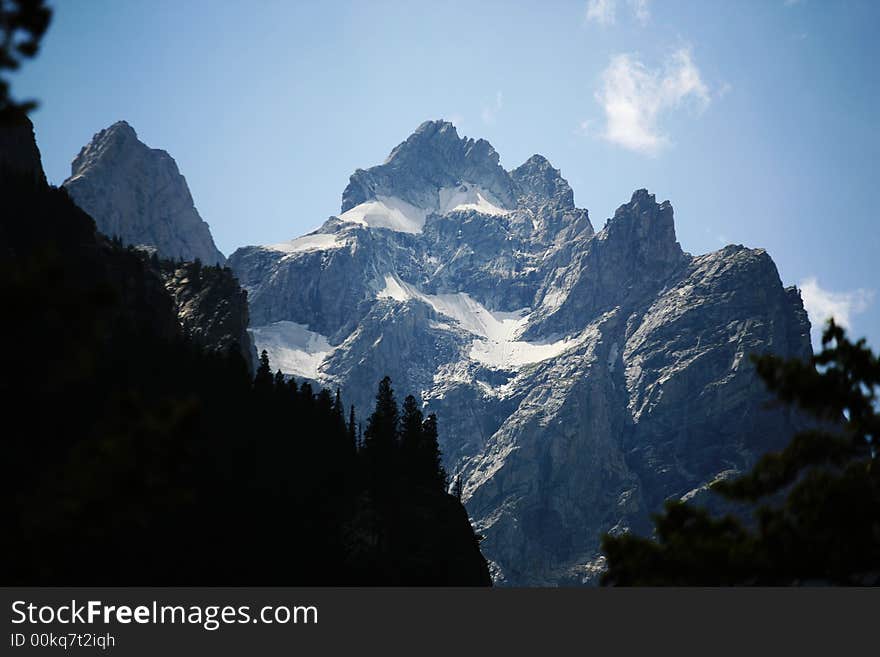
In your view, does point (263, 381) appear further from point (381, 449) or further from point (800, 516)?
point (800, 516)

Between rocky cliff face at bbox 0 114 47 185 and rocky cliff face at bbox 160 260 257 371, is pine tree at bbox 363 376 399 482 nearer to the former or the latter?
rocky cliff face at bbox 0 114 47 185

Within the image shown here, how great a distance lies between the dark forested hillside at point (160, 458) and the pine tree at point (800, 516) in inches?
505

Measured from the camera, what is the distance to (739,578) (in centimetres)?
2530

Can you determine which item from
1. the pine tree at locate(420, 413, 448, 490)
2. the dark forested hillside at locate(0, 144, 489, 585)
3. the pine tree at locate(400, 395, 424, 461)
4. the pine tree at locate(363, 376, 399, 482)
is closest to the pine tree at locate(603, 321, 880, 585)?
the dark forested hillside at locate(0, 144, 489, 585)

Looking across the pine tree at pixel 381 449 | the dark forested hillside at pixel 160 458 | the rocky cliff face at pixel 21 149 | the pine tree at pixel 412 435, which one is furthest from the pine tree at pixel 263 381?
the rocky cliff face at pixel 21 149

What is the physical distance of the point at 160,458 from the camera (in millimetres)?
18828

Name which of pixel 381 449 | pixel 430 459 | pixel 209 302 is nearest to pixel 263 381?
pixel 381 449

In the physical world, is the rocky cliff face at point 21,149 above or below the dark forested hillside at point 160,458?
above

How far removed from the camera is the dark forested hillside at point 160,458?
18734 millimetres

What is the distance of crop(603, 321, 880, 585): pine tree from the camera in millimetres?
24922

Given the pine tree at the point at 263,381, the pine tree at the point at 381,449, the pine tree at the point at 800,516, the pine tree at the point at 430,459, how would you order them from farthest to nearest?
the pine tree at the point at 430,459 < the pine tree at the point at 263,381 < the pine tree at the point at 381,449 < the pine tree at the point at 800,516

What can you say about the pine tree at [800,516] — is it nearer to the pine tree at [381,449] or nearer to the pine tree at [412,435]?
the pine tree at [381,449]
